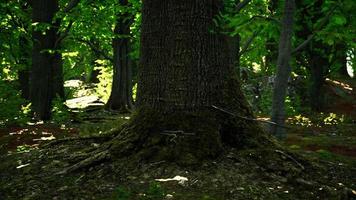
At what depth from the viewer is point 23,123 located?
14844 millimetres

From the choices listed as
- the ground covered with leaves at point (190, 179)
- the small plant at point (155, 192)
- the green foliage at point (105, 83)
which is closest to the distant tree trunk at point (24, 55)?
the green foliage at point (105, 83)

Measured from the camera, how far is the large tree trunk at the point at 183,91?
21.6 ft

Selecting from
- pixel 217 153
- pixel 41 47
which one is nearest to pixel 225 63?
pixel 217 153

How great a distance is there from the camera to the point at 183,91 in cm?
670

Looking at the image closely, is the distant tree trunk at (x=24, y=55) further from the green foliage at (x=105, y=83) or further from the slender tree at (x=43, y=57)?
the green foliage at (x=105, y=83)

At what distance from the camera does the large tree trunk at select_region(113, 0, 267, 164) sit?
6586mm

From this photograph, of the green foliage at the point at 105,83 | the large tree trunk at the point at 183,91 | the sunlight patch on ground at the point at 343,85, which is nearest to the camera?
the large tree trunk at the point at 183,91

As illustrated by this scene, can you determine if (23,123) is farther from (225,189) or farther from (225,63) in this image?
(225,189)

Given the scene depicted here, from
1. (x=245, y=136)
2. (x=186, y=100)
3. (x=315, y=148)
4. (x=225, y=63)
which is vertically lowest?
(x=315, y=148)

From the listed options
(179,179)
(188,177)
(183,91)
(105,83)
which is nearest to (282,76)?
(183,91)

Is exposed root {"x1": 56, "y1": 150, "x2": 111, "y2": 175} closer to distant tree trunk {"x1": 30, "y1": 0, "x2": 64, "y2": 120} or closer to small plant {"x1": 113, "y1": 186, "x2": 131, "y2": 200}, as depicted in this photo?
small plant {"x1": 113, "y1": 186, "x2": 131, "y2": 200}

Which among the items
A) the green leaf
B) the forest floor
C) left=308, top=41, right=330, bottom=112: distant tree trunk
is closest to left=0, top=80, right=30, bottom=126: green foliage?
the forest floor

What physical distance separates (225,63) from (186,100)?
105cm

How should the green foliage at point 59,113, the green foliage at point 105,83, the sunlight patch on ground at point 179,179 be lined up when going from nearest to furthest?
the sunlight patch on ground at point 179,179
the green foliage at point 59,113
the green foliage at point 105,83
